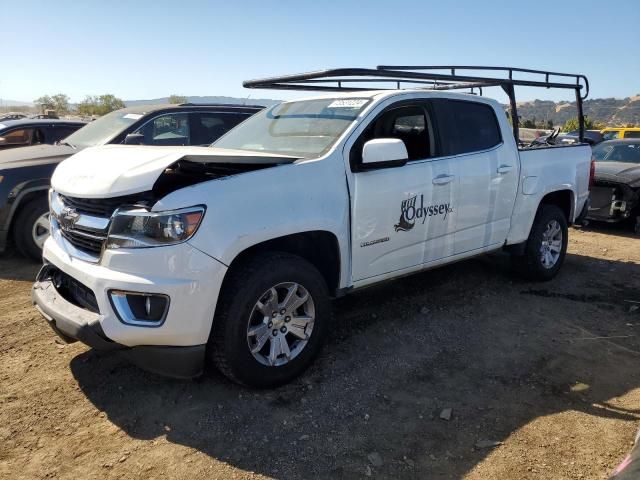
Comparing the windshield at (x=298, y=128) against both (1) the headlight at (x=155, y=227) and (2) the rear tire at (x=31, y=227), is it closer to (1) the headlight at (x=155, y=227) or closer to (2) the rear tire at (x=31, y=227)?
(1) the headlight at (x=155, y=227)

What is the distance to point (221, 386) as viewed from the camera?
332 cm

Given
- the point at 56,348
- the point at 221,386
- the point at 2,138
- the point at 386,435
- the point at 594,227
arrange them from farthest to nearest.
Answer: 1. the point at 594,227
2. the point at 2,138
3. the point at 56,348
4. the point at 221,386
5. the point at 386,435

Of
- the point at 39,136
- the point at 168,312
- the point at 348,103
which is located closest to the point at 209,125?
the point at 39,136

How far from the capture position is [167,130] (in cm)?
687

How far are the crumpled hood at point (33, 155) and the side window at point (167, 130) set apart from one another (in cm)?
94

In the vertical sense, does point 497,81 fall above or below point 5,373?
above

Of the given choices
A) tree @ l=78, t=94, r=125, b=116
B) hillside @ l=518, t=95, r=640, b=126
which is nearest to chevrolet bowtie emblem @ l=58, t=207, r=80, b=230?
tree @ l=78, t=94, r=125, b=116

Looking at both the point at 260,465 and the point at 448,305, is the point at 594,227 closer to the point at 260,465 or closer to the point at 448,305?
the point at 448,305

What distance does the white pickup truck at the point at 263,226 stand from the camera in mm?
2805

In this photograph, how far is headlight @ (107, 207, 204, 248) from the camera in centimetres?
277

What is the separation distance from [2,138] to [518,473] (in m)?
8.34

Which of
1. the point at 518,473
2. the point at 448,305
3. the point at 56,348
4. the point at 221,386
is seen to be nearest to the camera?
the point at 518,473

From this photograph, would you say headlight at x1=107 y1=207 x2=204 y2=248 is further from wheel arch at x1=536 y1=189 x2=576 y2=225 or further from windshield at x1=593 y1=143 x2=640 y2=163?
windshield at x1=593 y1=143 x2=640 y2=163

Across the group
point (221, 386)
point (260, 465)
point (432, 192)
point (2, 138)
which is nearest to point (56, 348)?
point (221, 386)
